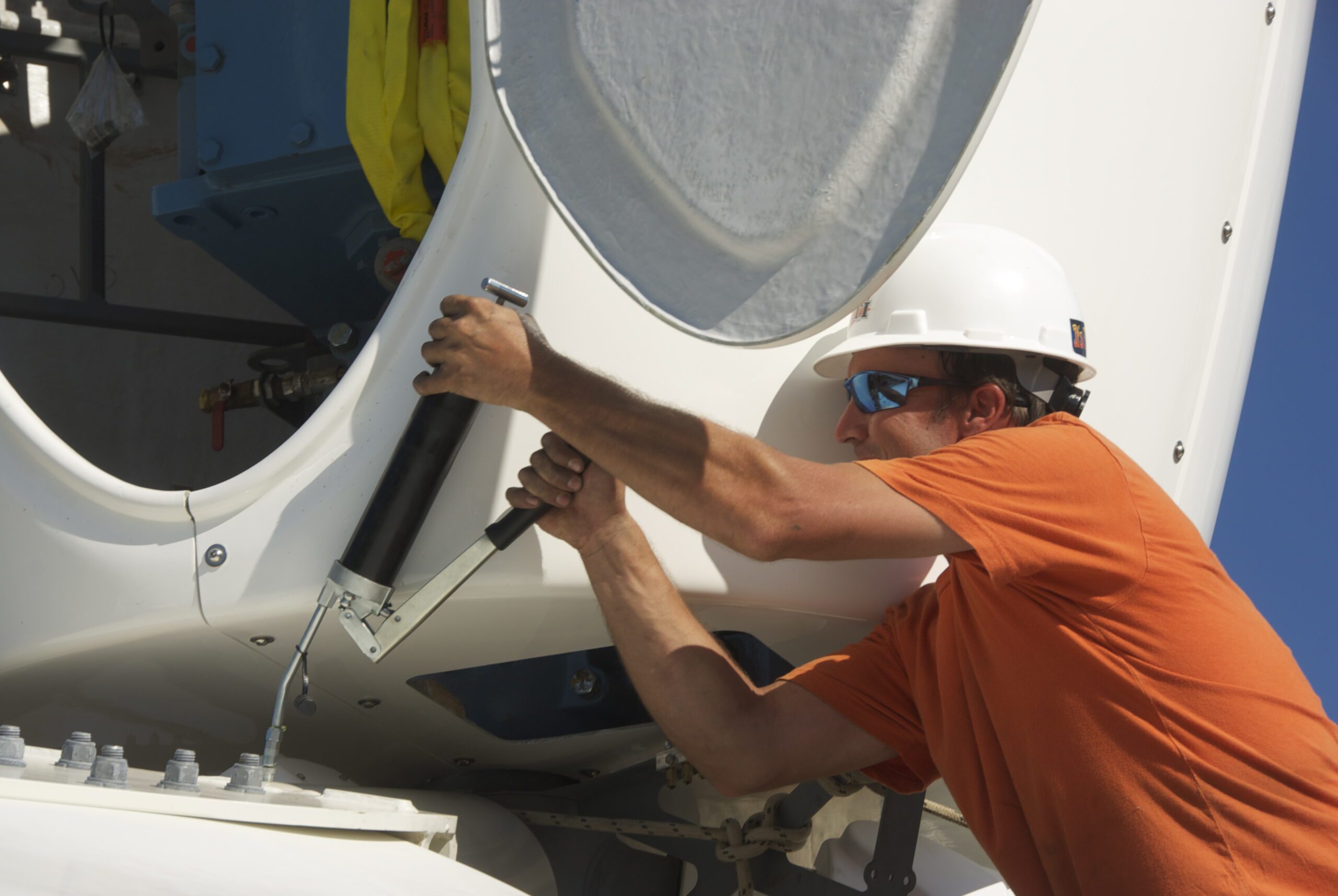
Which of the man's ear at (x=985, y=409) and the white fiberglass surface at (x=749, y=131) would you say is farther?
the man's ear at (x=985, y=409)

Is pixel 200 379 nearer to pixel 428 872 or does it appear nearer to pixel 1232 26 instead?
pixel 428 872

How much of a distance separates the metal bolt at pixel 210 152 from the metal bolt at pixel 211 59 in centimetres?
10

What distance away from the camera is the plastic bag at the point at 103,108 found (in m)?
1.97

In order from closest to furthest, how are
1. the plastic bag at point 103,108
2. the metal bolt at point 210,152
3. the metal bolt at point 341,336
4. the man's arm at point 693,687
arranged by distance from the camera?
the man's arm at point 693,687 → the metal bolt at point 341,336 → the metal bolt at point 210,152 → the plastic bag at point 103,108

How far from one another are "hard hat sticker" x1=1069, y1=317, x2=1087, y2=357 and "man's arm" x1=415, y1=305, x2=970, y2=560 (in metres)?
0.37

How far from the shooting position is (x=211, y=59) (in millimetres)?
1674

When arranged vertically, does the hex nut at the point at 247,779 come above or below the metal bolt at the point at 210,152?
below

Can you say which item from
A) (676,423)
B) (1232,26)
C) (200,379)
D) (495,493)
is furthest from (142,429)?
(1232,26)

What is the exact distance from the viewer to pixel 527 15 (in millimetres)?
1060

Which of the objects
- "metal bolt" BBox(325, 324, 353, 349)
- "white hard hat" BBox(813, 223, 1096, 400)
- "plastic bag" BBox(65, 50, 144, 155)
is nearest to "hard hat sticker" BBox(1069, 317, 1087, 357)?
"white hard hat" BBox(813, 223, 1096, 400)

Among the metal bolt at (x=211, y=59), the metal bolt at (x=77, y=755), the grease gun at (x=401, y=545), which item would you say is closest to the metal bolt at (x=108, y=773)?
the metal bolt at (x=77, y=755)

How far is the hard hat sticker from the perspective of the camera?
1.43 m

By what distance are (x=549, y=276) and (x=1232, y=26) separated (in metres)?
1.11

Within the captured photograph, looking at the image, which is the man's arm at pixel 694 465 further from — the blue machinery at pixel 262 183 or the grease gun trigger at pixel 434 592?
the blue machinery at pixel 262 183
